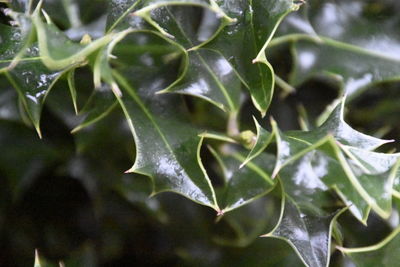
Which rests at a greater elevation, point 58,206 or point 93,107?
point 93,107

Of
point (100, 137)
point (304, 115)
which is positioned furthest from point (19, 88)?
point (304, 115)

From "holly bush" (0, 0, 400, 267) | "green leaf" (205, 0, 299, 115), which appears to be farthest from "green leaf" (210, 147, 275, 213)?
"green leaf" (205, 0, 299, 115)

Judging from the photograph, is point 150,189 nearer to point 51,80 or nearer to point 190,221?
point 190,221

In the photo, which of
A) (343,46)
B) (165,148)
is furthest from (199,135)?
(343,46)

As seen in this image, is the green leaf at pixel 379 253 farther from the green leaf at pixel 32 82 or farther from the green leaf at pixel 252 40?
the green leaf at pixel 32 82

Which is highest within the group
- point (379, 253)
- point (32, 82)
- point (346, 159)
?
point (32, 82)

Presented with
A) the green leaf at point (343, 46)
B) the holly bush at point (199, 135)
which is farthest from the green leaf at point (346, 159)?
the green leaf at point (343, 46)

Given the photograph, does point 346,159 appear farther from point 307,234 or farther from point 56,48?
point 56,48

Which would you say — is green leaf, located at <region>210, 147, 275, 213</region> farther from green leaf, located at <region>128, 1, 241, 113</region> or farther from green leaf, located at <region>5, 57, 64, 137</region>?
green leaf, located at <region>5, 57, 64, 137</region>

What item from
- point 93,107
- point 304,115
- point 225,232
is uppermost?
point 93,107
